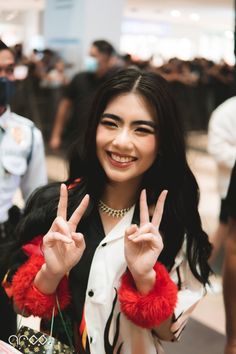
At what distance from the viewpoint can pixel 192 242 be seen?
1.19m

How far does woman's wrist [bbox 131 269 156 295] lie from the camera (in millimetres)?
1033

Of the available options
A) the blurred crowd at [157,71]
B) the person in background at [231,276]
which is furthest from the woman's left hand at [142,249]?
the blurred crowd at [157,71]

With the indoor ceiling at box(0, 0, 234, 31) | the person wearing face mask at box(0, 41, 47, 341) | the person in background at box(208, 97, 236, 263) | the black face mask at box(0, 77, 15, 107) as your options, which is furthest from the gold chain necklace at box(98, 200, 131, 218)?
the indoor ceiling at box(0, 0, 234, 31)

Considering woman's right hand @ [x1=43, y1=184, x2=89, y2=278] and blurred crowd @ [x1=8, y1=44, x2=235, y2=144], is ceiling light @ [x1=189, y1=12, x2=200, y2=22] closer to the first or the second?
blurred crowd @ [x1=8, y1=44, x2=235, y2=144]

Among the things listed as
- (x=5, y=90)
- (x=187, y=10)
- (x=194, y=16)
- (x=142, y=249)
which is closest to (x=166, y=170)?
(x=142, y=249)

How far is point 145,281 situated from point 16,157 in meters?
0.85

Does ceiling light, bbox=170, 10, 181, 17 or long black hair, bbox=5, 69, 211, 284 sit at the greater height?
ceiling light, bbox=170, 10, 181, 17

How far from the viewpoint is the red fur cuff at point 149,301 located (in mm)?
1038

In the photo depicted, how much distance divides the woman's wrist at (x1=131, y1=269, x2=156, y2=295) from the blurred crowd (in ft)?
15.7

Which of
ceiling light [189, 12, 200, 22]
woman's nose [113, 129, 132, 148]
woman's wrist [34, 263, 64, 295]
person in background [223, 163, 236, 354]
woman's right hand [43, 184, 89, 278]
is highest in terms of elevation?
ceiling light [189, 12, 200, 22]

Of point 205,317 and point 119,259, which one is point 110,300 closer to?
point 119,259

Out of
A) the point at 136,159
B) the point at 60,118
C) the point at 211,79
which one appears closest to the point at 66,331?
the point at 136,159

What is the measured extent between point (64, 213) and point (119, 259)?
18cm

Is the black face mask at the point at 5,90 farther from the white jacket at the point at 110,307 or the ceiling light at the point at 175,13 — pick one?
the ceiling light at the point at 175,13
